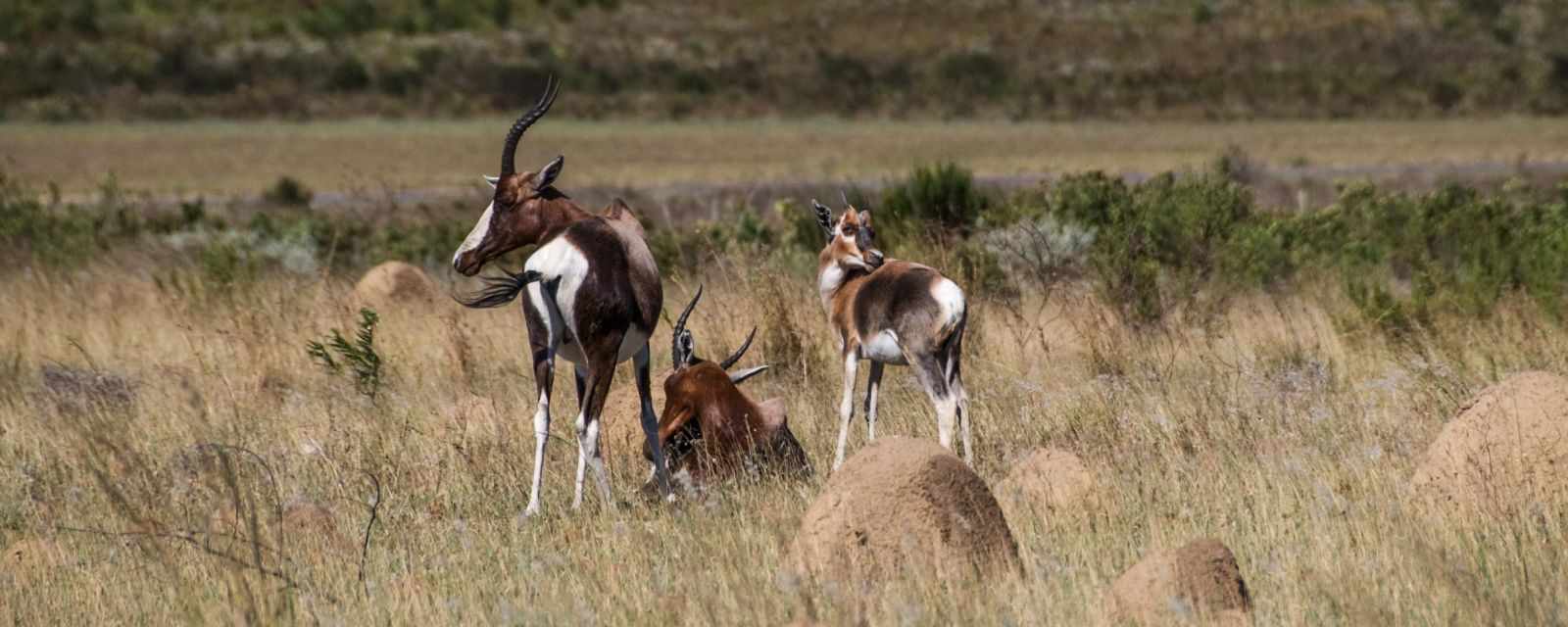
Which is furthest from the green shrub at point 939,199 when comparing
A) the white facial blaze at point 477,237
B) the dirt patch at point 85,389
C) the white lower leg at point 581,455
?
the white lower leg at point 581,455

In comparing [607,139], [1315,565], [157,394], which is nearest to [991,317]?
[157,394]

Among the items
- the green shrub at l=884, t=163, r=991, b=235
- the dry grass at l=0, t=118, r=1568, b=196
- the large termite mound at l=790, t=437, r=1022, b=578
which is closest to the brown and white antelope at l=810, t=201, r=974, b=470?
the large termite mound at l=790, t=437, r=1022, b=578

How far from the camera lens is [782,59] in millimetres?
76875

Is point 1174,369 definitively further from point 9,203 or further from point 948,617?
point 9,203

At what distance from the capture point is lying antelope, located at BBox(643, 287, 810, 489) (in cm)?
886

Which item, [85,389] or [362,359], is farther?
[85,389]

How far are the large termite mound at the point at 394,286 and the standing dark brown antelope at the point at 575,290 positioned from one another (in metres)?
6.86

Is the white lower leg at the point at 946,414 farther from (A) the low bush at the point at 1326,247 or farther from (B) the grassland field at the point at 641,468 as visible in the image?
(A) the low bush at the point at 1326,247

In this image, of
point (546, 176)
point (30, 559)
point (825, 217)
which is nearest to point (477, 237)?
point (546, 176)

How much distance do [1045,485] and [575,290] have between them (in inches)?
84.2

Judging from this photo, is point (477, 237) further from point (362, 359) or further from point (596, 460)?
point (362, 359)

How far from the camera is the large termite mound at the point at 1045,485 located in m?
8.18

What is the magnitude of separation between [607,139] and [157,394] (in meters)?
47.4

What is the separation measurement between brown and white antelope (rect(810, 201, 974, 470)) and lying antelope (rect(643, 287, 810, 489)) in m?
0.34
